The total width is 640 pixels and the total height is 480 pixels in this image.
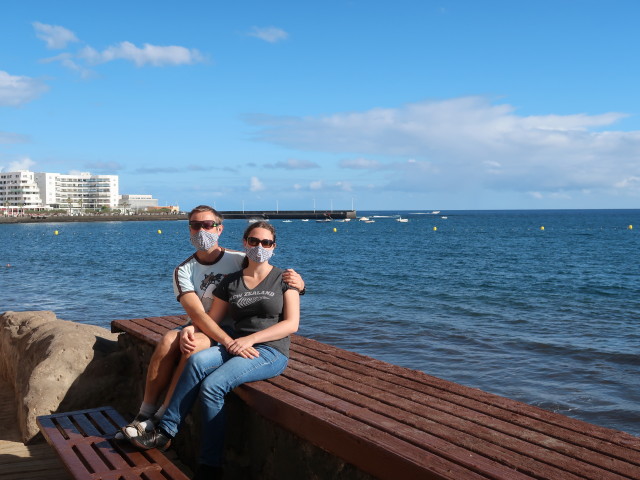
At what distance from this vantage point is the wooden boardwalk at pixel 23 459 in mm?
Answer: 4871

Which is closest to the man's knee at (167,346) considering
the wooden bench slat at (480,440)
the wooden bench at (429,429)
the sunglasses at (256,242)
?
the wooden bench at (429,429)

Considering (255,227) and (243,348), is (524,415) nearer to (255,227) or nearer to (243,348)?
(243,348)

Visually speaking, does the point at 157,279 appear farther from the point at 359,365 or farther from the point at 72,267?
the point at 359,365

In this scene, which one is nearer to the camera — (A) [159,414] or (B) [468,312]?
(A) [159,414]

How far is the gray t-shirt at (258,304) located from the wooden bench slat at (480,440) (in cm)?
68

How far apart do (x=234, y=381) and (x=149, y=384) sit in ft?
2.32

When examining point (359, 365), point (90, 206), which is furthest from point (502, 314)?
point (90, 206)

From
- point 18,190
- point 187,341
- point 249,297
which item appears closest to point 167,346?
point 187,341

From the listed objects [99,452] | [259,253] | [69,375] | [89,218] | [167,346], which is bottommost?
[89,218]

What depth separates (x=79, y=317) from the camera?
16.4m

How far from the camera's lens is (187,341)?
4340 millimetres

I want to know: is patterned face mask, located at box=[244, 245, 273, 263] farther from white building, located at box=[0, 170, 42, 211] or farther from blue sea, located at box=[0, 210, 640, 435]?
white building, located at box=[0, 170, 42, 211]

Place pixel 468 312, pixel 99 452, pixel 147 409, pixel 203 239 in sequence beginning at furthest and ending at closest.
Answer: pixel 468 312, pixel 203 239, pixel 147 409, pixel 99 452

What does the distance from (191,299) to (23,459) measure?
219 centimetres
